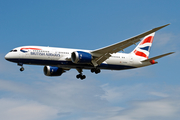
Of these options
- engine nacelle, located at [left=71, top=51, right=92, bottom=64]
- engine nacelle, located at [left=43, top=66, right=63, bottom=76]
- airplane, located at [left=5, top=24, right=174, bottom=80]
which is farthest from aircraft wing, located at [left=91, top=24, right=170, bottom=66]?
engine nacelle, located at [left=43, top=66, right=63, bottom=76]

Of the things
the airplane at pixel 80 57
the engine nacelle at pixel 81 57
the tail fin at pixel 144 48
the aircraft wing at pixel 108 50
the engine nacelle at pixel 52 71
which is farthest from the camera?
the engine nacelle at pixel 52 71

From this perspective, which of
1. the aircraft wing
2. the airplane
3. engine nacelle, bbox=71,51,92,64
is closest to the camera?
the aircraft wing

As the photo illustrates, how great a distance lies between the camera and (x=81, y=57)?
132 ft

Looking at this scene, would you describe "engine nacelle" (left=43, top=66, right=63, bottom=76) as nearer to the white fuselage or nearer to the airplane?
the airplane

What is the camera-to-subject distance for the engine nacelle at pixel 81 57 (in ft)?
132

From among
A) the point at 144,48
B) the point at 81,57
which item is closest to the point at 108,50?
the point at 81,57

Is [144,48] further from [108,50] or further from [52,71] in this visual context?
[52,71]

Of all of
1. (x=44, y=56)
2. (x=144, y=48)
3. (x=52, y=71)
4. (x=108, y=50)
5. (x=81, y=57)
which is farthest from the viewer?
(x=144, y=48)

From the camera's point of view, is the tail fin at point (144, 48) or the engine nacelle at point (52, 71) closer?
the tail fin at point (144, 48)

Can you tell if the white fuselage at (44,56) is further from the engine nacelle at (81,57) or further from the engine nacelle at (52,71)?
the engine nacelle at (52,71)

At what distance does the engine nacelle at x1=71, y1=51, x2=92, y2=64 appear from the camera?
40.2 m

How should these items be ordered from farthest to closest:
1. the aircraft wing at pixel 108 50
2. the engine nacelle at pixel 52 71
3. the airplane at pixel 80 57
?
the engine nacelle at pixel 52 71
the airplane at pixel 80 57
the aircraft wing at pixel 108 50

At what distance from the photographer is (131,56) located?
4691cm

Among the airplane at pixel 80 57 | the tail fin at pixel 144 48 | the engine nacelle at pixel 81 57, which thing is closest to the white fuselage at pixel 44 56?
the airplane at pixel 80 57
